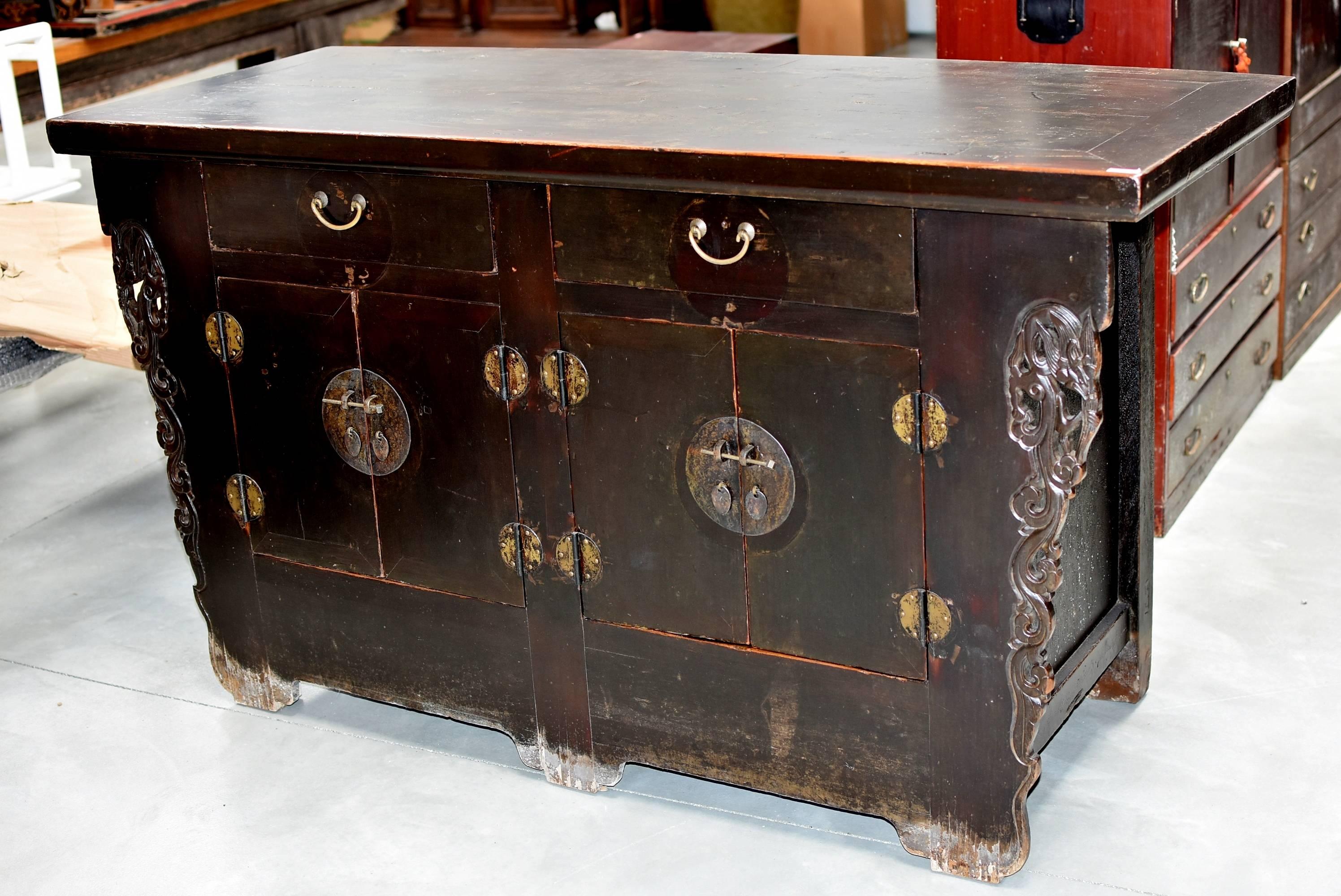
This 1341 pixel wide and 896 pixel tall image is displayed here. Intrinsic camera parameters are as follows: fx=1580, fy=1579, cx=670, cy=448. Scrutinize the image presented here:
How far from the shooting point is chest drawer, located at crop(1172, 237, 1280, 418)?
10.6 feet

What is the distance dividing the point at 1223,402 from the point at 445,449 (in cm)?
191

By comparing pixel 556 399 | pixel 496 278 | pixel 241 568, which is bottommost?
pixel 241 568

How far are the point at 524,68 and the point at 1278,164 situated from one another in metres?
1.89

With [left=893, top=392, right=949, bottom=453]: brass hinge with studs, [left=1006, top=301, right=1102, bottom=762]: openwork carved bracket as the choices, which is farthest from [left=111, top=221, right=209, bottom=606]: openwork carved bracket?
[left=1006, top=301, right=1102, bottom=762]: openwork carved bracket

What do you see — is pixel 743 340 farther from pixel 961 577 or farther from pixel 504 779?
pixel 504 779

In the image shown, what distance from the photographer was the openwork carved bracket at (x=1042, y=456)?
1965mm

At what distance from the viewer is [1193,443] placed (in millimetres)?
3379

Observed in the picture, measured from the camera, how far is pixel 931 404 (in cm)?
207

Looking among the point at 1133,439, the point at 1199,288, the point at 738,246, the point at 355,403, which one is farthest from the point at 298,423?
the point at 1199,288

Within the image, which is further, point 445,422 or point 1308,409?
point 1308,409

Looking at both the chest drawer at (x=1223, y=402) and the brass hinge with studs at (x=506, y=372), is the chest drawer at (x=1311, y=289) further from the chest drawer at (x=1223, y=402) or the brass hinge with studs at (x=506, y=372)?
the brass hinge with studs at (x=506, y=372)

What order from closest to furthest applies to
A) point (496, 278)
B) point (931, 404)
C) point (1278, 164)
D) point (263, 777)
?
point (931, 404), point (496, 278), point (263, 777), point (1278, 164)

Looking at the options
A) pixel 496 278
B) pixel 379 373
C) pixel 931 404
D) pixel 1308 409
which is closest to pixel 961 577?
pixel 931 404

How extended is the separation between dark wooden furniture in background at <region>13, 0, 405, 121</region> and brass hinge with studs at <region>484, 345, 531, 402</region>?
13.4 feet
